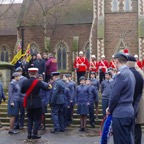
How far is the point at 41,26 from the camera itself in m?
37.1

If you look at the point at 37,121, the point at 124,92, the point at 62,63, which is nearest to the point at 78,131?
the point at 37,121

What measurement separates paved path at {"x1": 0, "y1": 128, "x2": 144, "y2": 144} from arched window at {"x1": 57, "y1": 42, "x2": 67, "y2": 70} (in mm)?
25992

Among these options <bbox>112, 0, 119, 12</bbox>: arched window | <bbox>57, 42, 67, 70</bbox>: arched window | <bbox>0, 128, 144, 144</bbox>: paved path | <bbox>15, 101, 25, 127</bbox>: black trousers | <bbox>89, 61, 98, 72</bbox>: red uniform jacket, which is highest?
<bbox>112, 0, 119, 12</bbox>: arched window

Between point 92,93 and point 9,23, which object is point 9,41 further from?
point 92,93

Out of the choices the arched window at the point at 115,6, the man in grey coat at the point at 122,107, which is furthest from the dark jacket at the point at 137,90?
the arched window at the point at 115,6

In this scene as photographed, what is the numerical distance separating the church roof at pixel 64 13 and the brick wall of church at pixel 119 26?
5.44 meters

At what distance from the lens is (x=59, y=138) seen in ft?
33.4

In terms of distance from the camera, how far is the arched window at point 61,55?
37594 millimetres

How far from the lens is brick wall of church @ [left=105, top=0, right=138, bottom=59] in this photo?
31.4 meters

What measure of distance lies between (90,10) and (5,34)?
1120 centimetres

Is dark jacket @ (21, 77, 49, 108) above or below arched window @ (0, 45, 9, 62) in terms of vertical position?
below

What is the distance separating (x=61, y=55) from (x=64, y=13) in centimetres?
470

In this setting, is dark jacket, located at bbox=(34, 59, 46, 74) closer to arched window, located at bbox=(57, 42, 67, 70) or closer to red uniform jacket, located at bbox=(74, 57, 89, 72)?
red uniform jacket, located at bbox=(74, 57, 89, 72)

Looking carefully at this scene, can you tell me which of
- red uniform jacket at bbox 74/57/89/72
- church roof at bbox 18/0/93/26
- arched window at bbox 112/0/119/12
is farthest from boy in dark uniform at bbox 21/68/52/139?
church roof at bbox 18/0/93/26
